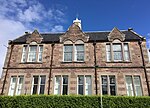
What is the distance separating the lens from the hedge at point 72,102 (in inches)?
673

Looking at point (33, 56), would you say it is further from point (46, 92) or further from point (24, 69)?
point (46, 92)

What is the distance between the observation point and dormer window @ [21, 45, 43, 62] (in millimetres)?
22297

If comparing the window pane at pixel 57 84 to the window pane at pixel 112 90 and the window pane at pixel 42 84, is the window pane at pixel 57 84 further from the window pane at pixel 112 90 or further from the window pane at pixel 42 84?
the window pane at pixel 112 90

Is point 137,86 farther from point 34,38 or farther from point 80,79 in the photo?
point 34,38

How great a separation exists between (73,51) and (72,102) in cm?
676

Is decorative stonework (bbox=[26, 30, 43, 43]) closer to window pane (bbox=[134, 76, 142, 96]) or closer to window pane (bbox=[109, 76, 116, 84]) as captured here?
window pane (bbox=[109, 76, 116, 84])

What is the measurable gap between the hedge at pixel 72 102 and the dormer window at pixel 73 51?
17.8ft

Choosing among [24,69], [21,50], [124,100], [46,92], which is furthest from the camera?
[21,50]

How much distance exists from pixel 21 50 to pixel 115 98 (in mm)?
13154

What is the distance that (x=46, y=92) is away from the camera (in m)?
20.0

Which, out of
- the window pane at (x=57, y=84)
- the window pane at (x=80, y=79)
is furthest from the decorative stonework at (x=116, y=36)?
the window pane at (x=57, y=84)

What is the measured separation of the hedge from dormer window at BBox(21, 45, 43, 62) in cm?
561

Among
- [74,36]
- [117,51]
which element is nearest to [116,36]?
[117,51]

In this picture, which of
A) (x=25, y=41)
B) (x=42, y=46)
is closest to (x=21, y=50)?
(x=25, y=41)
